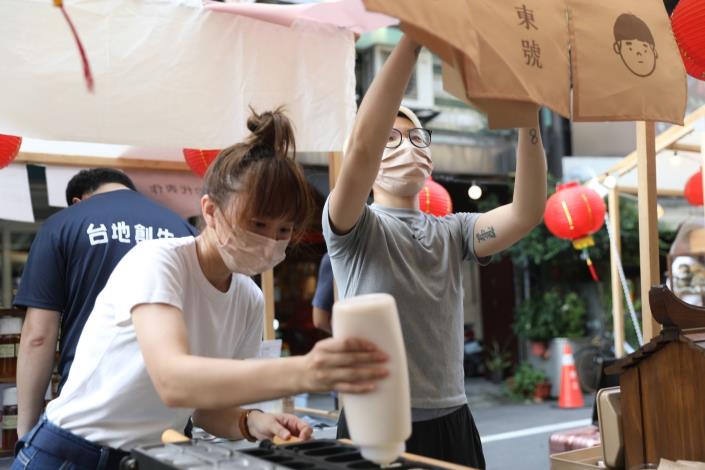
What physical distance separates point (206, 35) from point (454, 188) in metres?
9.58

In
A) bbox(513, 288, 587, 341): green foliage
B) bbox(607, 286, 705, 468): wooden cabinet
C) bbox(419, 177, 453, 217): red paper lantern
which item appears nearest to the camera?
bbox(607, 286, 705, 468): wooden cabinet

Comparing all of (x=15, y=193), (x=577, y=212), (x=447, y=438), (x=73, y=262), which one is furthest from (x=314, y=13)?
(x=577, y=212)

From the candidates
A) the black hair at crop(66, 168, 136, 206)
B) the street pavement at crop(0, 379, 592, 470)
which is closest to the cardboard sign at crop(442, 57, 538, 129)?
the black hair at crop(66, 168, 136, 206)

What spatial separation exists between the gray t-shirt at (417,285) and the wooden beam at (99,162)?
2.41m

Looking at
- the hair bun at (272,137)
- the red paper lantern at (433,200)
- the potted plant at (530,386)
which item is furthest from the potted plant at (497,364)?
the hair bun at (272,137)

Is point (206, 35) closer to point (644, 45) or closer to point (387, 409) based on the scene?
point (644, 45)

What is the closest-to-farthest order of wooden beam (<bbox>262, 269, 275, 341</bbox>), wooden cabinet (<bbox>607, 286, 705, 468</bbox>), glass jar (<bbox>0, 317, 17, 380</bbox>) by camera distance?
wooden cabinet (<bbox>607, 286, 705, 468</bbox>), glass jar (<bbox>0, 317, 17, 380</bbox>), wooden beam (<bbox>262, 269, 275, 341</bbox>)

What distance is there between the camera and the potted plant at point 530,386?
11.1 meters

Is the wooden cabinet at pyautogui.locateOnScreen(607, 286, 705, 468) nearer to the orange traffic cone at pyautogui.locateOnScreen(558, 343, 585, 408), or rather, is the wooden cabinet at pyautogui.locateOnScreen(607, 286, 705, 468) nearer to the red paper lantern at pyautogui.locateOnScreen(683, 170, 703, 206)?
the red paper lantern at pyautogui.locateOnScreen(683, 170, 703, 206)

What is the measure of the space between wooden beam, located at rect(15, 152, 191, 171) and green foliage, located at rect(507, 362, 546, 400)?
8.19m

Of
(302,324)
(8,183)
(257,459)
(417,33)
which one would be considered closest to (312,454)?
(257,459)

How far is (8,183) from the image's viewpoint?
157 inches

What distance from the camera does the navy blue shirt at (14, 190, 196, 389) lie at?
3008mm

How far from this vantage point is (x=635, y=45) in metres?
1.96
